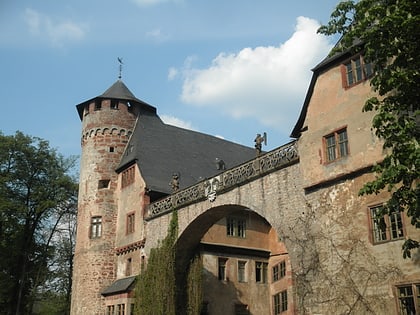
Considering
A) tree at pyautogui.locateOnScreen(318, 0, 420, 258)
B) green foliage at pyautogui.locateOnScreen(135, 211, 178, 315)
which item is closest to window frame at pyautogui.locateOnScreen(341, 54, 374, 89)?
tree at pyautogui.locateOnScreen(318, 0, 420, 258)

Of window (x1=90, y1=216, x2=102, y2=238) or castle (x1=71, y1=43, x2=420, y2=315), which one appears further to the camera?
window (x1=90, y1=216, x2=102, y2=238)

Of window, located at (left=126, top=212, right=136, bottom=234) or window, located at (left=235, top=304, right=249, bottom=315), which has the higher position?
window, located at (left=126, top=212, right=136, bottom=234)

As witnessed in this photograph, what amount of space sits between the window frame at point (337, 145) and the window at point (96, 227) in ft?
56.4

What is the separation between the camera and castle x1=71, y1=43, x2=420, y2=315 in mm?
14852

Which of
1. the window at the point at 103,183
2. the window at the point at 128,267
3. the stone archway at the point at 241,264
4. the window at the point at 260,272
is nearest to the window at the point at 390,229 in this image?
the stone archway at the point at 241,264

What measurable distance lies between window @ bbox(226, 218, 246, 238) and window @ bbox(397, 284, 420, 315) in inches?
651

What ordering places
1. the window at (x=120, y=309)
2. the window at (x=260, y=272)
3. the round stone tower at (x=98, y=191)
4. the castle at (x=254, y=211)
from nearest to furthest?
the castle at (x=254, y=211), the window at (x=120, y=309), the round stone tower at (x=98, y=191), the window at (x=260, y=272)

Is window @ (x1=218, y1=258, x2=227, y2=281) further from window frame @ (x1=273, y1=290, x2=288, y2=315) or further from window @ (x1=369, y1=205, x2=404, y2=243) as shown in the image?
window @ (x1=369, y1=205, x2=404, y2=243)

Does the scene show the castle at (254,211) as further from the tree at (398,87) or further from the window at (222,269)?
the tree at (398,87)

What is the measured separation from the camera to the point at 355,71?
632 inches

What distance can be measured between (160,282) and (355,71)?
1349 cm

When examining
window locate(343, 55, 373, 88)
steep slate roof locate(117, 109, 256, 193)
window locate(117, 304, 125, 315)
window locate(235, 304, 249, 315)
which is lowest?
window locate(117, 304, 125, 315)

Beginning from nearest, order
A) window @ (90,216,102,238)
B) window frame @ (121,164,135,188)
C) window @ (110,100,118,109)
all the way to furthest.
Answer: window frame @ (121,164,135,188) → window @ (90,216,102,238) → window @ (110,100,118,109)

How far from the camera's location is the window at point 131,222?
28.4 metres
